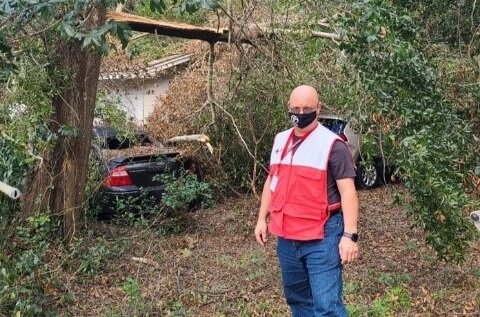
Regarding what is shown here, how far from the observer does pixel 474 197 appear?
240 inches

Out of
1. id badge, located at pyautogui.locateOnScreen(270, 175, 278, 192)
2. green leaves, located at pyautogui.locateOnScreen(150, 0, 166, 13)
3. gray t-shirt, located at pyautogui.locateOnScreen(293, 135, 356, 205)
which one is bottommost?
id badge, located at pyautogui.locateOnScreen(270, 175, 278, 192)

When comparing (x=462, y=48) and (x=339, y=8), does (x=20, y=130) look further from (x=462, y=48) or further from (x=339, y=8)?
(x=462, y=48)

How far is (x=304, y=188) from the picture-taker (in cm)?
402

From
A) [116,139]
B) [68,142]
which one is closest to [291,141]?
[68,142]

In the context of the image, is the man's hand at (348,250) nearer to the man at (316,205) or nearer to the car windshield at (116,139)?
the man at (316,205)

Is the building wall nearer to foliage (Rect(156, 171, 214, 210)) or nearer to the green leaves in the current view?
foliage (Rect(156, 171, 214, 210))

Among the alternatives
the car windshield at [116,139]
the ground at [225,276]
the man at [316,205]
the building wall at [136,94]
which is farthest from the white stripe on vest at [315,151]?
the building wall at [136,94]

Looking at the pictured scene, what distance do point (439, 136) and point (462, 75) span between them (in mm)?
2527

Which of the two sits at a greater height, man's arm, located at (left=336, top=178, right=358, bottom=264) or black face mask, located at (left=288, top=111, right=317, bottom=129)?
black face mask, located at (left=288, top=111, right=317, bottom=129)

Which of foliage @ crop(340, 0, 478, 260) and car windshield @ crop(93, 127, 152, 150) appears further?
car windshield @ crop(93, 127, 152, 150)

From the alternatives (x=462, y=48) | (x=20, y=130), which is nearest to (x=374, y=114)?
(x=462, y=48)

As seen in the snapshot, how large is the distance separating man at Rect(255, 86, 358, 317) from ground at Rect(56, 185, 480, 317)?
1.47 meters

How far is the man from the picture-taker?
3.94 meters

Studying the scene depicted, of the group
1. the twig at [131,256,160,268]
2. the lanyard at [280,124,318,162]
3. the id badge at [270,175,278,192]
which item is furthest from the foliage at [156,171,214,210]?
the lanyard at [280,124,318,162]
